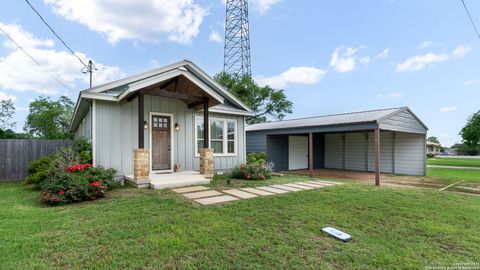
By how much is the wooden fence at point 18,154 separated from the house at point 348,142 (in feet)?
31.4

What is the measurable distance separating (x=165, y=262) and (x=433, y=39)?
13.8 meters

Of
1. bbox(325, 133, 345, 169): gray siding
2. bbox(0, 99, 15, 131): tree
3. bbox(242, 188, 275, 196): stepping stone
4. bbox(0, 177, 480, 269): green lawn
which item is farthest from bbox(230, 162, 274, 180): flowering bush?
bbox(0, 99, 15, 131): tree

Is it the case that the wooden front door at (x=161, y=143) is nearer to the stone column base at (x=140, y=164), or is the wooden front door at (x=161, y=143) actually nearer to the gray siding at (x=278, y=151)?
the stone column base at (x=140, y=164)

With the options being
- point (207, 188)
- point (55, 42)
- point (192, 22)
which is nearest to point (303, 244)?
point (207, 188)

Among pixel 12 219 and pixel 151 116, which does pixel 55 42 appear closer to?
pixel 151 116

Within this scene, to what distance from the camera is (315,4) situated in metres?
11.9

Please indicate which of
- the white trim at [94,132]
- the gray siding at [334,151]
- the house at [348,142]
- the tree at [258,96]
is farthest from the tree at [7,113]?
the gray siding at [334,151]

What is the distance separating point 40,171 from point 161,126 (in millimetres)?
→ 3710

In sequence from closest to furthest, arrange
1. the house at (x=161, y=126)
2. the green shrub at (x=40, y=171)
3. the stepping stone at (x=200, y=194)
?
1. the stepping stone at (x=200, y=194)
2. the green shrub at (x=40, y=171)
3. the house at (x=161, y=126)

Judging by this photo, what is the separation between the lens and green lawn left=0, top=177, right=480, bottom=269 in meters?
2.57

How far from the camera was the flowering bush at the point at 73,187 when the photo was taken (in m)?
4.91

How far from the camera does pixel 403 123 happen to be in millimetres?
9555

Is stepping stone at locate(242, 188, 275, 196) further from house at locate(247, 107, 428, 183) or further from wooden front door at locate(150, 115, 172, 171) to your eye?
house at locate(247, 107, 428, 183)

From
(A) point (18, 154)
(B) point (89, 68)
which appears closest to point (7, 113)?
(B) point (89, 68)
